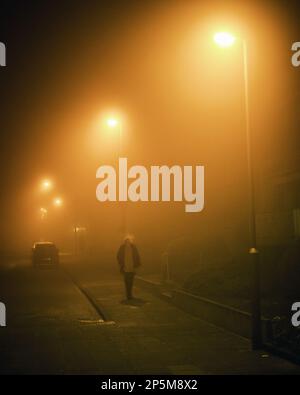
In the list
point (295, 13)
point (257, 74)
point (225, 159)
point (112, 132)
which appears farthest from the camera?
point (225, 159)

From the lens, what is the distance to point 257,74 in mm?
34781

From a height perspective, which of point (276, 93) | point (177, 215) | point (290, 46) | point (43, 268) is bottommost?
point (43, 268)

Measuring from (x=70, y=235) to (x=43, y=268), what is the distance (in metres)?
43.6

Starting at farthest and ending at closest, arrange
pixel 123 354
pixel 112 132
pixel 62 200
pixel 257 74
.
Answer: pixel 62 200 → pixel 257 74 → pixel 112 132 → pixel 123 354

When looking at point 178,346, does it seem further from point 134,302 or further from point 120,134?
point 120,134

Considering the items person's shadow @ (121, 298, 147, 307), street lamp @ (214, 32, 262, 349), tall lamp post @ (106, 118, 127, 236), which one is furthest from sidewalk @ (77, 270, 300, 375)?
tall lamp post @ (106, 118, 127, 236)

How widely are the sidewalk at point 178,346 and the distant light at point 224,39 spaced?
5.27 meters

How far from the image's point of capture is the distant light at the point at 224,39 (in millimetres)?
10867

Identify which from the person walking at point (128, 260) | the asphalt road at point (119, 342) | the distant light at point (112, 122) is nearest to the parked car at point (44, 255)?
the distant light at point (112, 122)

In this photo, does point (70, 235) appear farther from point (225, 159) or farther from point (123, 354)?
point (123, 354)

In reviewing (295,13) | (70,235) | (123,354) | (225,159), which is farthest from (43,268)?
(70,235)

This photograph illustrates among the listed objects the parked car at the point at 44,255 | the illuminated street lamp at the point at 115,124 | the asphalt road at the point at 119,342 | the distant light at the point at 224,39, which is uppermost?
the illuminated street lamp at the point at 115,124

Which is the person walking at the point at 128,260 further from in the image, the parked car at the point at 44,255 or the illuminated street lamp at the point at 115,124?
the parked car at the point at 44,255

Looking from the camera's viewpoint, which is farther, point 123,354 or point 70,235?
point 70,235
